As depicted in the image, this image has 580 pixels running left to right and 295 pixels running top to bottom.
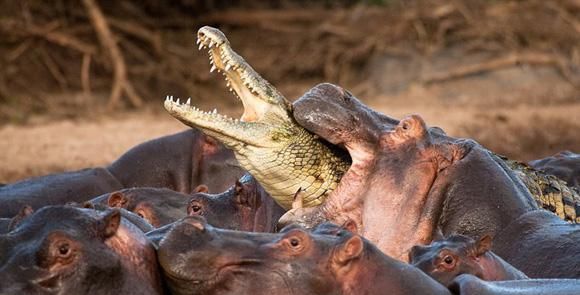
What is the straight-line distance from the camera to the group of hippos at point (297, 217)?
3760mm

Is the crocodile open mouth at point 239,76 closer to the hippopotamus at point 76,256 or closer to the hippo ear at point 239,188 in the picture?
the hippo ear at point 239,188

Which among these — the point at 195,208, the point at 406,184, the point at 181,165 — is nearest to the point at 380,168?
the point at 406,184

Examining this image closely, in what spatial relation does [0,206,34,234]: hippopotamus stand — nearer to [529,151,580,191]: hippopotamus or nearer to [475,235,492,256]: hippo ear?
[475,235,492,256]: hippo ear

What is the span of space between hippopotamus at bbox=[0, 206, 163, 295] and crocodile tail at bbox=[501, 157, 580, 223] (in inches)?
81.1

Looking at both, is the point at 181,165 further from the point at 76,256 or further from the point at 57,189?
the point at 76,256

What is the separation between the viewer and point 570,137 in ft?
42.4

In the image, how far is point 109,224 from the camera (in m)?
3.77

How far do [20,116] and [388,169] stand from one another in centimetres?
920

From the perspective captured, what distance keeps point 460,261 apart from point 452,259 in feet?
0.08

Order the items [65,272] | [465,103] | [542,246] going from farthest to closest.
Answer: [465,103] < [542,246] < [65,272]

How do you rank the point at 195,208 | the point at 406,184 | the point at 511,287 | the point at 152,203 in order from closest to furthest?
the point at 511,287 < the point at 406,184 < the point at 195,208 < the point at 152,203

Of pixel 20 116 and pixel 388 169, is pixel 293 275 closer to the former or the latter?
pixel 388 169

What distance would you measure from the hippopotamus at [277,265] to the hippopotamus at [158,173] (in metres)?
3.39

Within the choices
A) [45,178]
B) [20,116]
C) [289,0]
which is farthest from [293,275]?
[289,0]
